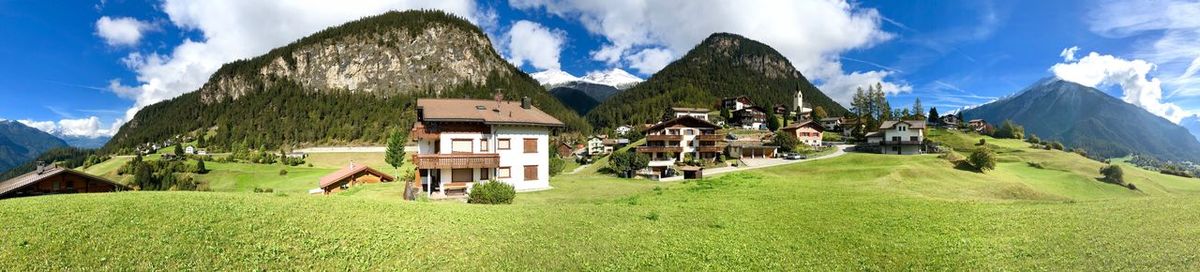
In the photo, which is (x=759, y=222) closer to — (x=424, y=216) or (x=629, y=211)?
(x=629, y=211)

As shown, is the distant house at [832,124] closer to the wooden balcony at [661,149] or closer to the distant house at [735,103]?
the distant house at [735,103]

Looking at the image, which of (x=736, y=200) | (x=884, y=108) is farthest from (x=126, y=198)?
(x=884, y=108)

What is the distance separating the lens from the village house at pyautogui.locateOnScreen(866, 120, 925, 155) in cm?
6919

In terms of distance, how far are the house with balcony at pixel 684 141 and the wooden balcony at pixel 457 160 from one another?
43.9 metres

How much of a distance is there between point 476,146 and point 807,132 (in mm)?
72686

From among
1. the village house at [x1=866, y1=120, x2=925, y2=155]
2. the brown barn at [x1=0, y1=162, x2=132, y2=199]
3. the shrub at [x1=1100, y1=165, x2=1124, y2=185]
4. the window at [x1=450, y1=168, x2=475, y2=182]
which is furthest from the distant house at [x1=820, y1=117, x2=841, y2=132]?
the brown barn at [x1=0, y1=162, x2=132, y2=199]

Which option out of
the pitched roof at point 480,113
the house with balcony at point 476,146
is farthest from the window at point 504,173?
the pitched roof at point 480,113

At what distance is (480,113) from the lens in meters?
34.9

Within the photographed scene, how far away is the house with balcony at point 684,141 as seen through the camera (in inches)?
2894

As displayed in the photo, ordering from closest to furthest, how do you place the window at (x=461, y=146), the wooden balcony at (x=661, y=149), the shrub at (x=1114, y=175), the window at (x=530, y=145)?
the window at (x=461, y=146) < the window at (x=530, y=145) < the shrub at (x=1114, y=175) < the wooden balcony at (x=661, y=149)

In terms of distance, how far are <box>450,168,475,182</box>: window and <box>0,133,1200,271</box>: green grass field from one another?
15471mm

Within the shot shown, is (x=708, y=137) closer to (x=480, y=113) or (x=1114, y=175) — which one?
(x=1114, y=175)

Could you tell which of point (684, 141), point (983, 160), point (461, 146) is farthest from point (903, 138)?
point (461, 146)

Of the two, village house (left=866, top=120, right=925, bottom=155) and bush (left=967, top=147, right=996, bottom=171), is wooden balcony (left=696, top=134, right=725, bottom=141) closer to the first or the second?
village house (left=866, top=120, right=925, bottom=155)
